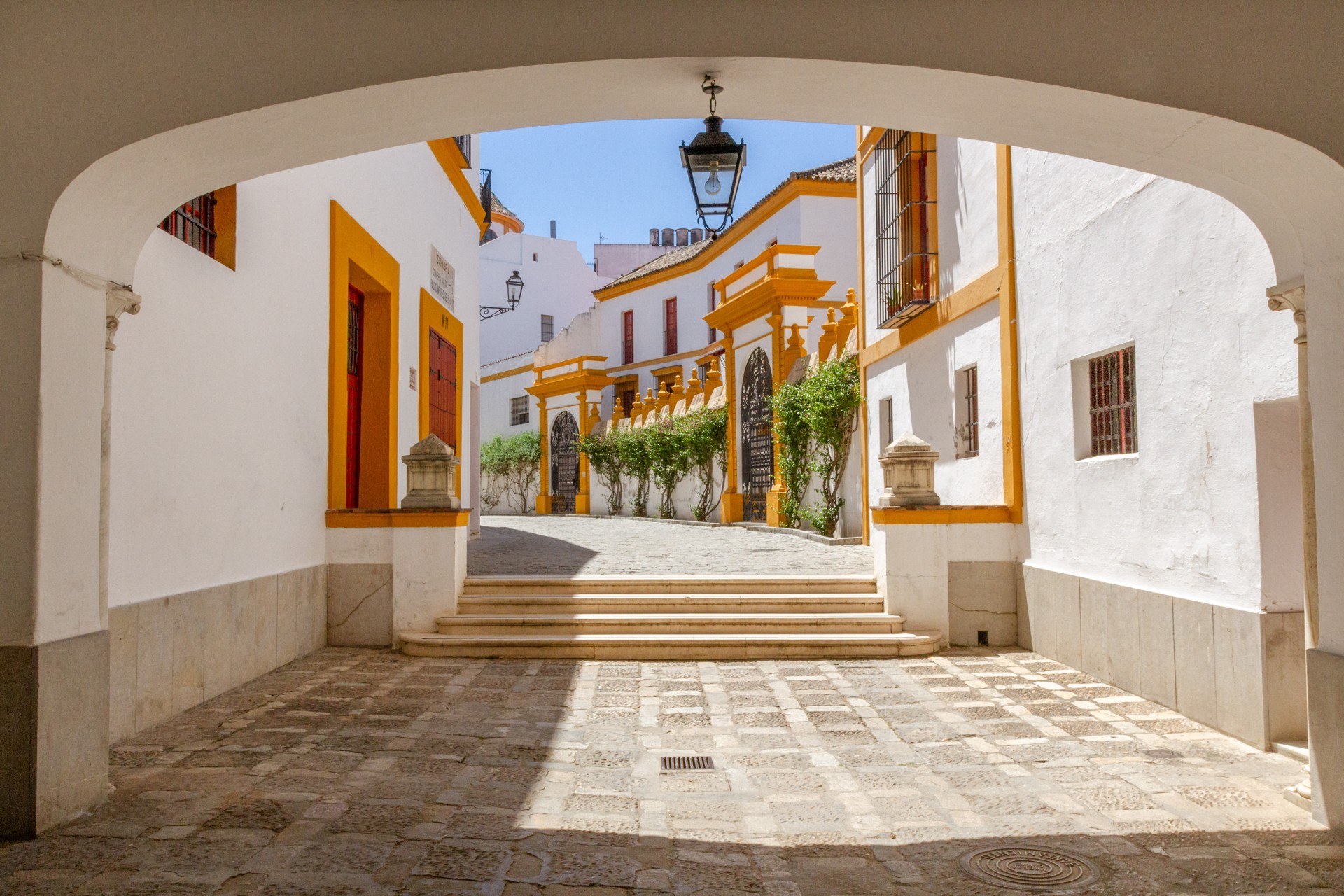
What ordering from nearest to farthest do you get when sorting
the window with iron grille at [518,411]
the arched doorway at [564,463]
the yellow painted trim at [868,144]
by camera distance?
1. the yellow painted trim at [868,144]
2. the arched doorway at [564,463]
3. the window with iron grille at [518,411]

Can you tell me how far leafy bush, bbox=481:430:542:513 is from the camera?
29516 mm

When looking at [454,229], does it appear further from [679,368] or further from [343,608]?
[679,368]

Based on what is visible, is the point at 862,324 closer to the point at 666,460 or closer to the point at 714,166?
the point at 714,166

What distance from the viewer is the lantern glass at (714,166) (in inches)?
179

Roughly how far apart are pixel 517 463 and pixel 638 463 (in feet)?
28.7

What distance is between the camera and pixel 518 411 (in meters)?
31.8

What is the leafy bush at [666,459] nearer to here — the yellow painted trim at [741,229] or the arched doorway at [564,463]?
the yellow painted trim at [741,229]

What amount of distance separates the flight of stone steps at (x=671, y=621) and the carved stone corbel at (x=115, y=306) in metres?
→ 3.89

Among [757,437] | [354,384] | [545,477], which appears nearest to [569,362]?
[545,477]

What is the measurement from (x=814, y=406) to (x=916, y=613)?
243 inches

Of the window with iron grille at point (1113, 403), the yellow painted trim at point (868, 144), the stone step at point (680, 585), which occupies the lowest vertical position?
the stone step at point (680, 585)

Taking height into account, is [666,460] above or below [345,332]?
below

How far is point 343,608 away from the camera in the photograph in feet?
25.9

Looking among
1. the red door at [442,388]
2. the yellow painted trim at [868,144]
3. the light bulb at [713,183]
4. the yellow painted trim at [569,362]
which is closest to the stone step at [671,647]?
the light bulb at [713,183]
